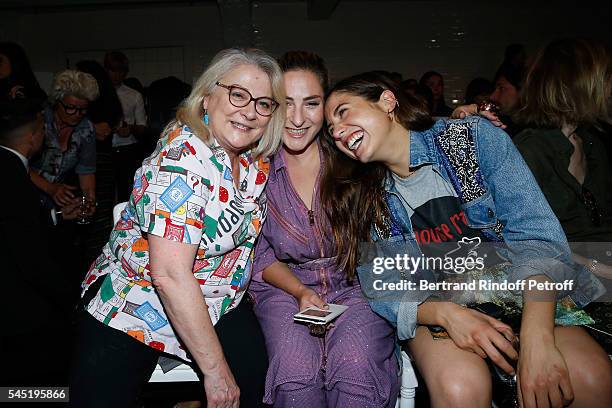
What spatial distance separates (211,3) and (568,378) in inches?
326

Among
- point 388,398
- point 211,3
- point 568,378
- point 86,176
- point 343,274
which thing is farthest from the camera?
point 211,3

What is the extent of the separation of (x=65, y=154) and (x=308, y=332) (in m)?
2.43

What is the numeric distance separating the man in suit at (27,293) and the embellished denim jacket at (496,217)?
1.41 metres

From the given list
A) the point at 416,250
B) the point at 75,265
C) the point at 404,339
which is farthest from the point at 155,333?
the point at 75,265

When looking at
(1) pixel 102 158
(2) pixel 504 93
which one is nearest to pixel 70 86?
(1) pixel 102 158

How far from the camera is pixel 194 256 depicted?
146 centimetres

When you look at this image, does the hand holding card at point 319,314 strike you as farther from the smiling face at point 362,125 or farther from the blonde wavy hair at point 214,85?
the blonde wavy hair at point 214,85

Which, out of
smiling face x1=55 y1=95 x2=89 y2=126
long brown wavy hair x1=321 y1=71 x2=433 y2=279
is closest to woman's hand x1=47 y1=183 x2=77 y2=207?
smiling face x1=55 y1=95 x2=89 y2=126

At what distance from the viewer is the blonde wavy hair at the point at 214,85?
1.62 metres

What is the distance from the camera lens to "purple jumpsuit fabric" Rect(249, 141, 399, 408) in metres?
1.55

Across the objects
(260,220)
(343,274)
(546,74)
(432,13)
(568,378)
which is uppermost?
(432,13)

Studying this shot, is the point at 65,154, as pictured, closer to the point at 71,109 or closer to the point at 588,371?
the point at 71,109

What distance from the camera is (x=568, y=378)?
136cm

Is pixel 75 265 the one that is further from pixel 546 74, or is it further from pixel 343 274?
pixel 546 74
